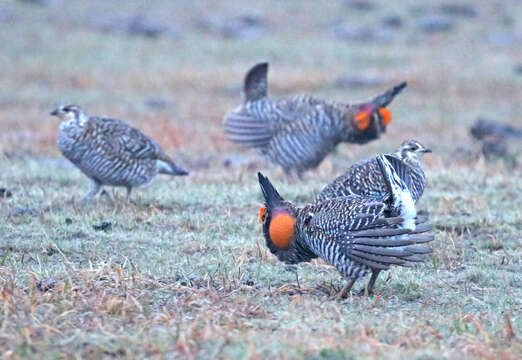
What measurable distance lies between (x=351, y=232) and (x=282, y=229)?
0.53 meters

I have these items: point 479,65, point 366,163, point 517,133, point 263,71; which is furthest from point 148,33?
point 366,163

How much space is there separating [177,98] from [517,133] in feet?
20.4

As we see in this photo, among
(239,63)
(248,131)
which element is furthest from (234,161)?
(239,63)

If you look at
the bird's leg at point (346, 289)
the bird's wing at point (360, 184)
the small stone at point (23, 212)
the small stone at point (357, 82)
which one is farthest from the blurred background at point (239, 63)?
the bird's leg at point (346, 289)

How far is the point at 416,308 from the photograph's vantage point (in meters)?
4.80

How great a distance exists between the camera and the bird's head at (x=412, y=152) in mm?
6348

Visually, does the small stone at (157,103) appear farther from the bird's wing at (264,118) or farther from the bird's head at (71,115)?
the bird's head at (71,115)

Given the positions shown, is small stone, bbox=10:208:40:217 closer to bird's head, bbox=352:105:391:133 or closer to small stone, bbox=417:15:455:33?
bird's head, bbox=352:105:391:133

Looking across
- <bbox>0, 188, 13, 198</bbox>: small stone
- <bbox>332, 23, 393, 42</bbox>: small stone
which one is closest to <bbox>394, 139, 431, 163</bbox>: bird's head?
<bbox>0, 188, 13, 198</bbox>: small stone

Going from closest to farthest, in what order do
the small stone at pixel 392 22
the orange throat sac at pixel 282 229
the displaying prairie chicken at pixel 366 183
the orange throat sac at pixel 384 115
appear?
the orange throat sac at pixel 282 229 → the displaying prairie chicken at pixel 366 183 → the orange throat sac at pixel 384 115 → the small stone at pixel 392 22

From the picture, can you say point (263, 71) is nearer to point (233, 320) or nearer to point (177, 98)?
point (233, 320)

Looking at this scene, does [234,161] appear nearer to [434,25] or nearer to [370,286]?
[370,286]

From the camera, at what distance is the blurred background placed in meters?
12.8

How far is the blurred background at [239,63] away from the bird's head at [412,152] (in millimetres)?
3661
